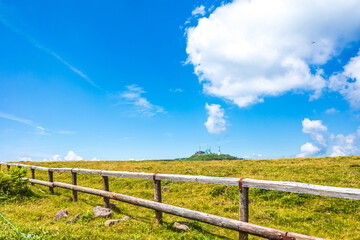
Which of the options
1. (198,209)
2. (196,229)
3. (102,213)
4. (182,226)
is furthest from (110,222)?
(198,209)

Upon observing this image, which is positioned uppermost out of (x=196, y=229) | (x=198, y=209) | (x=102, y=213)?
(x=102, y=213)

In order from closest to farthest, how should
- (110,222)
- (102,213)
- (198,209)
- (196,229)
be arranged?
(196,229)
(110,222)
(102,213)
(198,209)

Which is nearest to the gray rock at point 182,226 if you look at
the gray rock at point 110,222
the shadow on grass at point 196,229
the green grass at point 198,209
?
the shadow on grass at point 196,229

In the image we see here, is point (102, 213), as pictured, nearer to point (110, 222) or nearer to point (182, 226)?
point (110, 222)

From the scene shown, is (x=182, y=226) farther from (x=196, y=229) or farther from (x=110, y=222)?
(x=110, y=222)

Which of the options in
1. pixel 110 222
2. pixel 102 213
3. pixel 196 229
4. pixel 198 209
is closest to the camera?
pixel 196 229

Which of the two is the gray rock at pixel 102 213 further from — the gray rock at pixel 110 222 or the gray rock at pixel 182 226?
the gray rock at pixel 182 226

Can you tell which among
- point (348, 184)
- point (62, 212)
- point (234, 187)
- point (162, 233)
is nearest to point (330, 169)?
point (348, 184)

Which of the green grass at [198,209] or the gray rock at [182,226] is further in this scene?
the gray rock at [182,226]

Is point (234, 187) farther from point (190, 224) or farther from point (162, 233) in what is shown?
point (162, 233)

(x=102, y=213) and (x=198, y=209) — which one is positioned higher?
(x=102, y=213)

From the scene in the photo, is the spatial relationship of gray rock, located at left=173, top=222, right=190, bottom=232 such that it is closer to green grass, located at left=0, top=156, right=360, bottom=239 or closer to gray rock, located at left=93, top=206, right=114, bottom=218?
green grass, located at left=0, top=156, right=360, bottom=239

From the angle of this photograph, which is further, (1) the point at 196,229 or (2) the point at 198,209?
(2) the point at 198,209

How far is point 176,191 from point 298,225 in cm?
769
